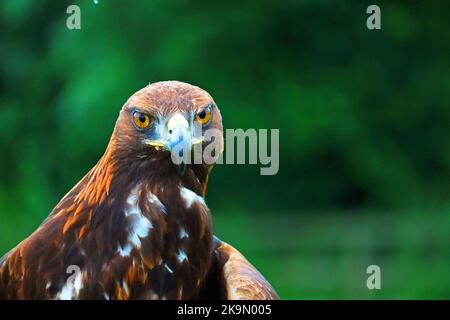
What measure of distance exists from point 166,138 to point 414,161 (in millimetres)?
5575

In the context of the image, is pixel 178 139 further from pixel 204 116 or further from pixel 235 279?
pixel 235 279

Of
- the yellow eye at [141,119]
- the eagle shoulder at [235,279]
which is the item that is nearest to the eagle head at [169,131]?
the yellow eye at [141,119]

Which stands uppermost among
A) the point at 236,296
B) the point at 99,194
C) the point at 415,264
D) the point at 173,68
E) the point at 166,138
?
the point at 173,68

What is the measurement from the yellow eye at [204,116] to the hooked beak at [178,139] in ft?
0.19

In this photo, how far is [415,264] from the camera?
22.9 feet

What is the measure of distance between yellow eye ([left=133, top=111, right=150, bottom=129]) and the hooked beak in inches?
2.2

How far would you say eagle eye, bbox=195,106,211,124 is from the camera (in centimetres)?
235

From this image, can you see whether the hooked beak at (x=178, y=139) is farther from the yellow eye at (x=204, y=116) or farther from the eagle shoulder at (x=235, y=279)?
the eagle shoulder at (x=235, y=279)

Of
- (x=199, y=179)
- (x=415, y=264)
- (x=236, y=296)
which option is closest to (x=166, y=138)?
(x=199, y=179)

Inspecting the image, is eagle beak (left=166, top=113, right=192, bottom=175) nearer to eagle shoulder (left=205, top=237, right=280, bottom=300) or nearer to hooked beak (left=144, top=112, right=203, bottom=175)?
hooked beak (left=144, top=112, right=203, bottom=175)

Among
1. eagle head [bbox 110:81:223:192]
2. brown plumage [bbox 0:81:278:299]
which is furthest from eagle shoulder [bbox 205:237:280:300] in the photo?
eagle head [bbox 110:81:223:192]

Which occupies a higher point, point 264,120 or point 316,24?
point 316,24

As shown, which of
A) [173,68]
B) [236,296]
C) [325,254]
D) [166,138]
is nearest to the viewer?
[166,138]

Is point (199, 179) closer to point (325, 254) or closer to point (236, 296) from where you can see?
point (236, 296)
